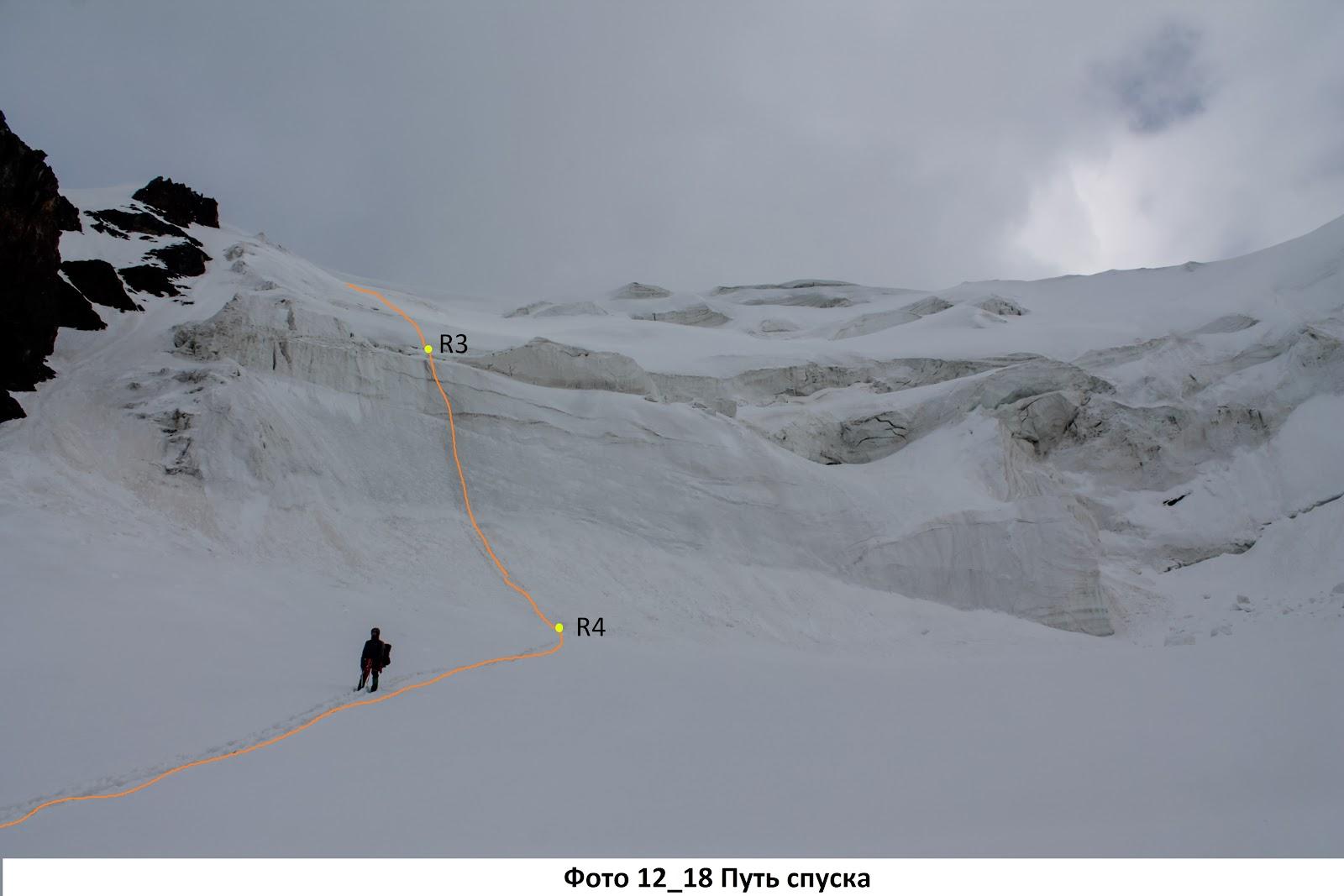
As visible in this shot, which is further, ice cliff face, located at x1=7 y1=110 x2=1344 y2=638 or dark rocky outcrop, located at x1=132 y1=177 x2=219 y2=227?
dark rocky outcrop, located at x1=132 y1=177 x2=219 y2=227

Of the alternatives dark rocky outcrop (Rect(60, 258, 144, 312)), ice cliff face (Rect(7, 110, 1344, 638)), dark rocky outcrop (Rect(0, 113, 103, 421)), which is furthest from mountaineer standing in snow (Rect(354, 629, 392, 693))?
dark rocky outcrop (Rect(60, 258, 144, 312))

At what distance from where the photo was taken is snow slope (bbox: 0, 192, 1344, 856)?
20.0 feet

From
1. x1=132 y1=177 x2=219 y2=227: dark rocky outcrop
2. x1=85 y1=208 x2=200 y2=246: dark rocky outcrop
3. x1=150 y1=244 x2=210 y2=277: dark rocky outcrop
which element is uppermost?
x1=132 y1=177 x2=219 y2=227: dark rocky outcrop

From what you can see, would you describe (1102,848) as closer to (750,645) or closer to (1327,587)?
(750,645)

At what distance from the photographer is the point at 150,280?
918 inches

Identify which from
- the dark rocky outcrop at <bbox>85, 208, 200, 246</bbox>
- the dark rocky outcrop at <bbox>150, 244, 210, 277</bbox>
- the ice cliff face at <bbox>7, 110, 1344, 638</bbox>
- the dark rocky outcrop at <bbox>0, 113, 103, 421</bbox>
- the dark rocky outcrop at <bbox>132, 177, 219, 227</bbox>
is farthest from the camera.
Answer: the dark rocky outcrop at <bbox>132, 177, 219, 227</bbox>

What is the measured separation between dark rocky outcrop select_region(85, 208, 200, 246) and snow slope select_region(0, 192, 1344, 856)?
1312 mm

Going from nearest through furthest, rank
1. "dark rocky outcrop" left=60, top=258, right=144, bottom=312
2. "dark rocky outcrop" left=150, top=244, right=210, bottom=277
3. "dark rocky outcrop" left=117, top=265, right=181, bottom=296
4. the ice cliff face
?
the ice cliff face → "dark rocky outcrop" left=60, top=258, right=144, bottom=312 → "dark rocky outcrop" left=117, top=265, right=181, bottom=296 → "dark rocky outcrop" left=150, top=244, right=210, bottom=277

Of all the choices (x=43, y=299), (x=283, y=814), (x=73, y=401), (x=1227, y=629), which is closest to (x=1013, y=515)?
(x=1227, y=629)

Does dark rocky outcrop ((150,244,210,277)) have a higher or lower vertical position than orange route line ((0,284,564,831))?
higher

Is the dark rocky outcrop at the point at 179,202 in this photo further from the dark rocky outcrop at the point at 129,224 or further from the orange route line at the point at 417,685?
the orange route line at the point at 417,685

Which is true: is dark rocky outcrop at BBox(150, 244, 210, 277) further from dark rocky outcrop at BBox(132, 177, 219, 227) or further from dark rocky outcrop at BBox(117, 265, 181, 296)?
dark rocky outcrop at BBox(132, 177, 219, 227)

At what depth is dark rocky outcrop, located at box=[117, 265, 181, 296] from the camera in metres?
22.9

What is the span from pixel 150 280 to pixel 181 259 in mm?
2672
